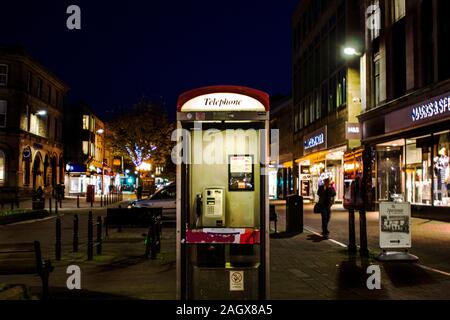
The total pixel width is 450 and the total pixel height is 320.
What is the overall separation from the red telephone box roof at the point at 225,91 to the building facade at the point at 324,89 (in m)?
25.3

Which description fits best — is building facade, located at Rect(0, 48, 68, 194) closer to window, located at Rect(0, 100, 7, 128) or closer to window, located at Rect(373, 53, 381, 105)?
window, located at Rect(0, 100, 7, 128)

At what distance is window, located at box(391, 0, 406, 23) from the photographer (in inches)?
1080

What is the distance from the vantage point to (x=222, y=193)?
26.0 feet

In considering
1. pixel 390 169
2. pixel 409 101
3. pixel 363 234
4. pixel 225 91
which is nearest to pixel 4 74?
pixel 390 169

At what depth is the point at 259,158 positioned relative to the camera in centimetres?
786

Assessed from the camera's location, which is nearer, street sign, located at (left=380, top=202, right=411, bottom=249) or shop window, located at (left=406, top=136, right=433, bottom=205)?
street sign, located at (left=380, top=202, right=411, bottom=249)

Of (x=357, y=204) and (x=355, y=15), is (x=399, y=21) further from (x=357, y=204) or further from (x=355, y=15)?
(x=357, y=204)

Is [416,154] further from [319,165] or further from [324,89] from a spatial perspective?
[319,165]

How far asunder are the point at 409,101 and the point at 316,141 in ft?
54.7

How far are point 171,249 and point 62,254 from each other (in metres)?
2.72

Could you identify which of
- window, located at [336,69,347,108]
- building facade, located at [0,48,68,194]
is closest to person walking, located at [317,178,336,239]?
window, located at [336,69,347,108]

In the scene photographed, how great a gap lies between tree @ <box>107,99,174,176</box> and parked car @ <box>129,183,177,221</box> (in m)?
32.1

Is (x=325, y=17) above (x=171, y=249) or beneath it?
above

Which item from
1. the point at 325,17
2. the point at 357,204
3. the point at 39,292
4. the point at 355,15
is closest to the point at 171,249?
the point at 357,204
